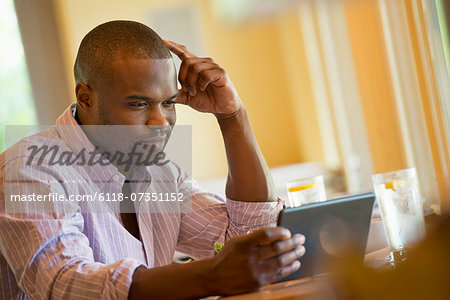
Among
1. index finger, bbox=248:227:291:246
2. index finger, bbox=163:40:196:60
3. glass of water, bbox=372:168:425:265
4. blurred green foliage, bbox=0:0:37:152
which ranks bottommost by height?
glass of water, bbox=372:168:425:265

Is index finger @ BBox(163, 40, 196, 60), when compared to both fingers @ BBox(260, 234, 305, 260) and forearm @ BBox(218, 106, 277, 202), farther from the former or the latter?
fingers @ BBox(260, 234, 305, 260)

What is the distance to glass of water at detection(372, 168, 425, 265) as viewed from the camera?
4.12 ft

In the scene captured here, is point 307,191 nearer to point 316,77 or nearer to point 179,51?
point 179,51

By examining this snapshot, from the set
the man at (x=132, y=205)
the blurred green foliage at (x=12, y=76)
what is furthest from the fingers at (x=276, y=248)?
the blurred green foliage at (x=12, y=76)

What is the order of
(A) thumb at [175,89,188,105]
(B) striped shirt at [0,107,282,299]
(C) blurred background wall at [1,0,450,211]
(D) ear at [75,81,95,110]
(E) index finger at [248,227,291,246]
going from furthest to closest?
(C) blurred background wall at [1,0,450,211], (A) thumb at [175,89,188,105], (D) ear at [75,81,95,110], (B) striped shirt at [0,107,282,299], (E) index finger at [248,227,291,246]

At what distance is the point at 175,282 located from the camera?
3.32 ft

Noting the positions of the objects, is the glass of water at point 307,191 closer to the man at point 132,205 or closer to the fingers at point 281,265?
the man at point 132,205

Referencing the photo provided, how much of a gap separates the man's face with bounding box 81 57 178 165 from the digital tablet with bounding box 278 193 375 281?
0.56 m

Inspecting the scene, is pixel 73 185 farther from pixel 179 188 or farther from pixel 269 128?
pixel 269 128

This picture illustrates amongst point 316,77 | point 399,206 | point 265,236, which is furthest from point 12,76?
point 265,236

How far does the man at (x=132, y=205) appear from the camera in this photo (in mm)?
1008

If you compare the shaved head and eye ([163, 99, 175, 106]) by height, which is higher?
the shaved head

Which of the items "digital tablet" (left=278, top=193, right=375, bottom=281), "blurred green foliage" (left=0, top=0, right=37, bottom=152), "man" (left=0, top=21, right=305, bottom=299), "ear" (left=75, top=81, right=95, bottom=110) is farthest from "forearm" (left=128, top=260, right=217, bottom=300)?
"blurred green foliage" (left=0, top=0, right=37, bottom=152)

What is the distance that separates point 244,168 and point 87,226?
0.44m
